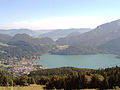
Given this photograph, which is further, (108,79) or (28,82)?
(28,82)

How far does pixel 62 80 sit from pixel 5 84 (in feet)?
64.3

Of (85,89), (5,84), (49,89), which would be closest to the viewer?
(85,89)

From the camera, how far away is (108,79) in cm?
4525

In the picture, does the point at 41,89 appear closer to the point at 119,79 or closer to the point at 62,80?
the point at 62,80

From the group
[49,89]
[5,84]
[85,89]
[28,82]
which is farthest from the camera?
[28,82]

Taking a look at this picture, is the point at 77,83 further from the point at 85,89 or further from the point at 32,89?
the point at 32,89

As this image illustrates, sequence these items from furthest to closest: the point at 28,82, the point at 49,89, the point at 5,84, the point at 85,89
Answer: the point at 28,82
the point at 5,84
the point at 49,89
the point at 85,89

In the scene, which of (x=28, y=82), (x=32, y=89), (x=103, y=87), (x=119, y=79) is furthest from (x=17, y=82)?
(x=119, y=79)

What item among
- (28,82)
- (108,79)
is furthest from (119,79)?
(28,82)

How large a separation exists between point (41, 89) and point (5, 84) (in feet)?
47.4

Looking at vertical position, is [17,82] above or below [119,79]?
below

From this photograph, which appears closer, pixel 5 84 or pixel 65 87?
pixel 65 87

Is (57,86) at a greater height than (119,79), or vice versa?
(119,79)

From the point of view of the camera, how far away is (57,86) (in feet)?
157
